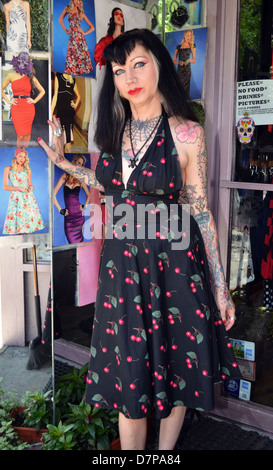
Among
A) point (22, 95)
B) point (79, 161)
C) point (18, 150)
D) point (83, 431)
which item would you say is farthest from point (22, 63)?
point (83, 431)

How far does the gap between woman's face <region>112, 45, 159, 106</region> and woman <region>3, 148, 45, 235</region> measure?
0.49 m

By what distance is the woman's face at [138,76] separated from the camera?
1789mm

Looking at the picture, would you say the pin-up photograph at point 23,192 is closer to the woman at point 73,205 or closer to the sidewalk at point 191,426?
the woman at point 73,205

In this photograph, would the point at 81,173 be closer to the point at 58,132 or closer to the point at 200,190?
the point at 58,132

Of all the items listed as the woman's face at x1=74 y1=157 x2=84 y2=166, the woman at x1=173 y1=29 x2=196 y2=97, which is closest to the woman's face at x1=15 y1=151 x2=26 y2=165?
the woman's face at x1=74 y1=157 x2=84 y2=166

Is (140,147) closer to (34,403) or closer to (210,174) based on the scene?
(210,174)

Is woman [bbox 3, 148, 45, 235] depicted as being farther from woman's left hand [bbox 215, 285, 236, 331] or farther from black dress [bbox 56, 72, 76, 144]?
woman's left hand [bbox 215, 285, 236, 331]

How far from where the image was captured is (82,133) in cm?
214

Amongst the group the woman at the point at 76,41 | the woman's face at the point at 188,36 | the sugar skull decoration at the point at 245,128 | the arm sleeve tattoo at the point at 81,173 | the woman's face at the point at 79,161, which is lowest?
the arm sleeve tattoo at the point at 81,173

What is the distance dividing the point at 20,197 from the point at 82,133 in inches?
16.3

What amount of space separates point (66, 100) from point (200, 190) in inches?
27.4

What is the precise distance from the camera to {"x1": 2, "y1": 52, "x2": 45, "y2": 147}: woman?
1.89 meters

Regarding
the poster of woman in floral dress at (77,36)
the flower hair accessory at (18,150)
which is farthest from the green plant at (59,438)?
the poster of woman in floral dress at (77,36)
